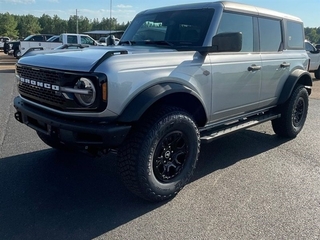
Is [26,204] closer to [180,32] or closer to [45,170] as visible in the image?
[45,170]

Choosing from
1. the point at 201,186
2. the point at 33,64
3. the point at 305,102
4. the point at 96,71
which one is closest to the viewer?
the point at 96,71

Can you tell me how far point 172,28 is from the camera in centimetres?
404

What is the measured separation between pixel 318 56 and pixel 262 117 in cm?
1169

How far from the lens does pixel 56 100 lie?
289 cm

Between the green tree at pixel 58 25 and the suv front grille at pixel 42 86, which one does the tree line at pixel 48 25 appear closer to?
the green tree at pixel 58 25

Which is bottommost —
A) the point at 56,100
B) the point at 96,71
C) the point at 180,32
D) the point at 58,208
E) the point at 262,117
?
the point at 58,208

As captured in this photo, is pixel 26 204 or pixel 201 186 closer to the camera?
pixel 26 204

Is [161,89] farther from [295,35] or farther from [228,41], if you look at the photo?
[295,35]

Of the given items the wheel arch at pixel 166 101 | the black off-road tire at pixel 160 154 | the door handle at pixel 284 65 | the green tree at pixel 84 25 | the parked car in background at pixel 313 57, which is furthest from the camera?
the green tree at pixel 84 25

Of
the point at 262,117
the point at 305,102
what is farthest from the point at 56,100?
the point at 305,102

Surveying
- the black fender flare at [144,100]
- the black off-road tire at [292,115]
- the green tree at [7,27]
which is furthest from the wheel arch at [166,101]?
the green tree at [7,27]

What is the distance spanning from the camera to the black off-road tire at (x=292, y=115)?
5.09 m

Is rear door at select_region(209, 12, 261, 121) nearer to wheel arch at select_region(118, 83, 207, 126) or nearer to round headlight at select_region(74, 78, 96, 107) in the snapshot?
wheel arch at select_region(118, 83, 207, 126)

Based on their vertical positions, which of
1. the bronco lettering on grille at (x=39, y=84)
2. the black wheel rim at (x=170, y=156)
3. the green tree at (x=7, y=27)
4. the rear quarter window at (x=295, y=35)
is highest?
the green tree at (x=7, y=27)
